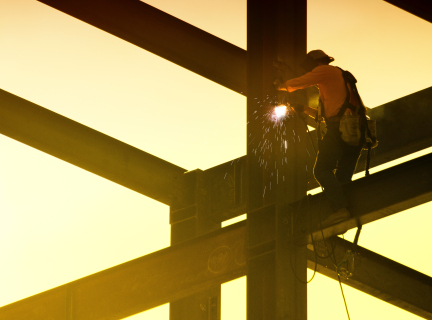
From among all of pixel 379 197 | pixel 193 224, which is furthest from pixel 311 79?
pixel 193 224

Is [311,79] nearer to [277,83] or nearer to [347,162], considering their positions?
[277,83]

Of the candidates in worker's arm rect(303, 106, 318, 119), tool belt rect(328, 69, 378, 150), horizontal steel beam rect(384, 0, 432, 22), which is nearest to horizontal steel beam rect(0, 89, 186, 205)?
worker's arm rect(303, 106, 318, 119)

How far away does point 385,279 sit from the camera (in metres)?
7.97

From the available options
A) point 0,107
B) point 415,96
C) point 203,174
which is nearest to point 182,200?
point 203,174

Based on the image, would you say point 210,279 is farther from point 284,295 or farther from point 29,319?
point 29,319

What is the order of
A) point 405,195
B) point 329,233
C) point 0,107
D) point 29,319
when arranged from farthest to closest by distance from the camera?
point 0,107 → point 29,319 → point 329,233 → point 405,195

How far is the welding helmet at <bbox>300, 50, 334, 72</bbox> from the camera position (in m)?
6.52

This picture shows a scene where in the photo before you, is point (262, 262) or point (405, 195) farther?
point (262, 262)

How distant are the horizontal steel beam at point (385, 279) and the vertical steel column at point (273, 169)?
23.4 inches

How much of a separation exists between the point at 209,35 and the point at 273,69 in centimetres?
130

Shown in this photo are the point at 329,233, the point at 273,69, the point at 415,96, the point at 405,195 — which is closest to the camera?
the point at 405,195

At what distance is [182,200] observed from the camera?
9031mm

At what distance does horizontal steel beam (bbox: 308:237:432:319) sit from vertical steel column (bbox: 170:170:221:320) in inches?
66.1

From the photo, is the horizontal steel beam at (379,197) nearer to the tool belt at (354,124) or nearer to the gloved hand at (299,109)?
the tool belt at (354,124)
